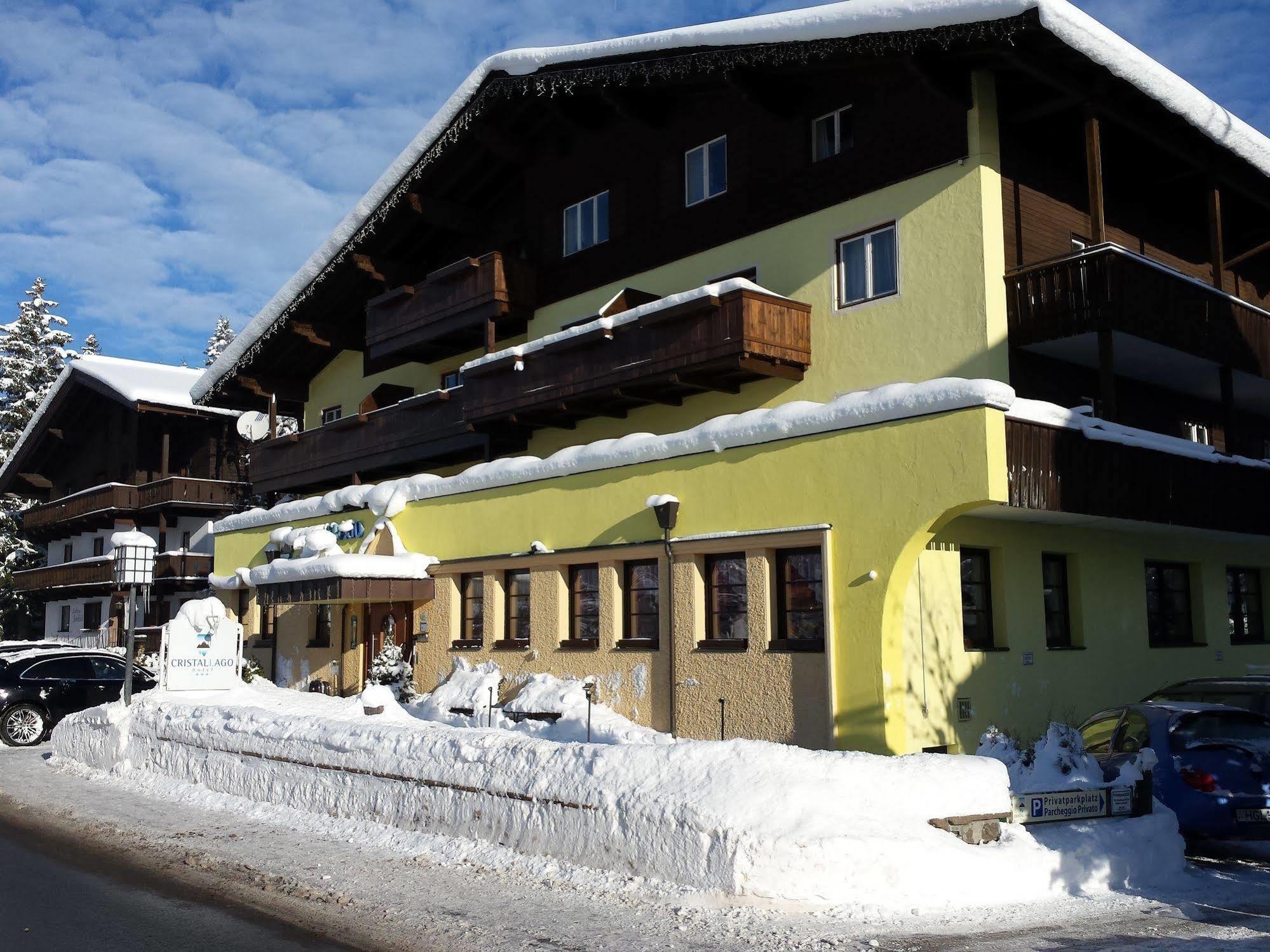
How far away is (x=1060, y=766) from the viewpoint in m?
10.6

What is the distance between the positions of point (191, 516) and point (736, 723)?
100 feet

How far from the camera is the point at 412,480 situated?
2277 centimetres

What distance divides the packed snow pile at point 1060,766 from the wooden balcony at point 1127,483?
310 centimetres

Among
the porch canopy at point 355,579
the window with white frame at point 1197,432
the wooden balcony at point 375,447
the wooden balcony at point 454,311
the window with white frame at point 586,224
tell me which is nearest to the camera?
the window with white frame at point 1197,432

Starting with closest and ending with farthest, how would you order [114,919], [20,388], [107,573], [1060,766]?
[114,919]
[1060,766]
[107,573]
[20,388]

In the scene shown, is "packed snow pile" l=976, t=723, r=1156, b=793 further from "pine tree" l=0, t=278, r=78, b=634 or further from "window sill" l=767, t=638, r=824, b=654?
"pine tree" l=0, t=278, r=78, b=634

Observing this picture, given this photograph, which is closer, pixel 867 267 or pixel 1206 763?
pixel 1206 763

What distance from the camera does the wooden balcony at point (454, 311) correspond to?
23219mm

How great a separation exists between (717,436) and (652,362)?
2603 mm

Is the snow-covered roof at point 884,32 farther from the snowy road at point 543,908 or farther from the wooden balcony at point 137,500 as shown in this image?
the wooden balcony at point 137,500

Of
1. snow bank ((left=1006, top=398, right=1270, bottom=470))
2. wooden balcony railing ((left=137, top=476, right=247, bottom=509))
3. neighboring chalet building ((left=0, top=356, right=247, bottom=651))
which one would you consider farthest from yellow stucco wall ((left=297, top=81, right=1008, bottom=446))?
neighboring chalet building ((left=0, top=356, right=247, bottom=651))

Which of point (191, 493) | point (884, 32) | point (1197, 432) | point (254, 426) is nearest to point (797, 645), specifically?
point (884, 32)

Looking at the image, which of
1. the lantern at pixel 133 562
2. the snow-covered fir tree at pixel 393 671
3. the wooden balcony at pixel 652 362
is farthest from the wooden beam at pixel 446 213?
the snow-covered fir tree at pixel 393 671

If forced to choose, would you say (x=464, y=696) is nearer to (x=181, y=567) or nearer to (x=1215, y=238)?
(x=1215, y=238)
